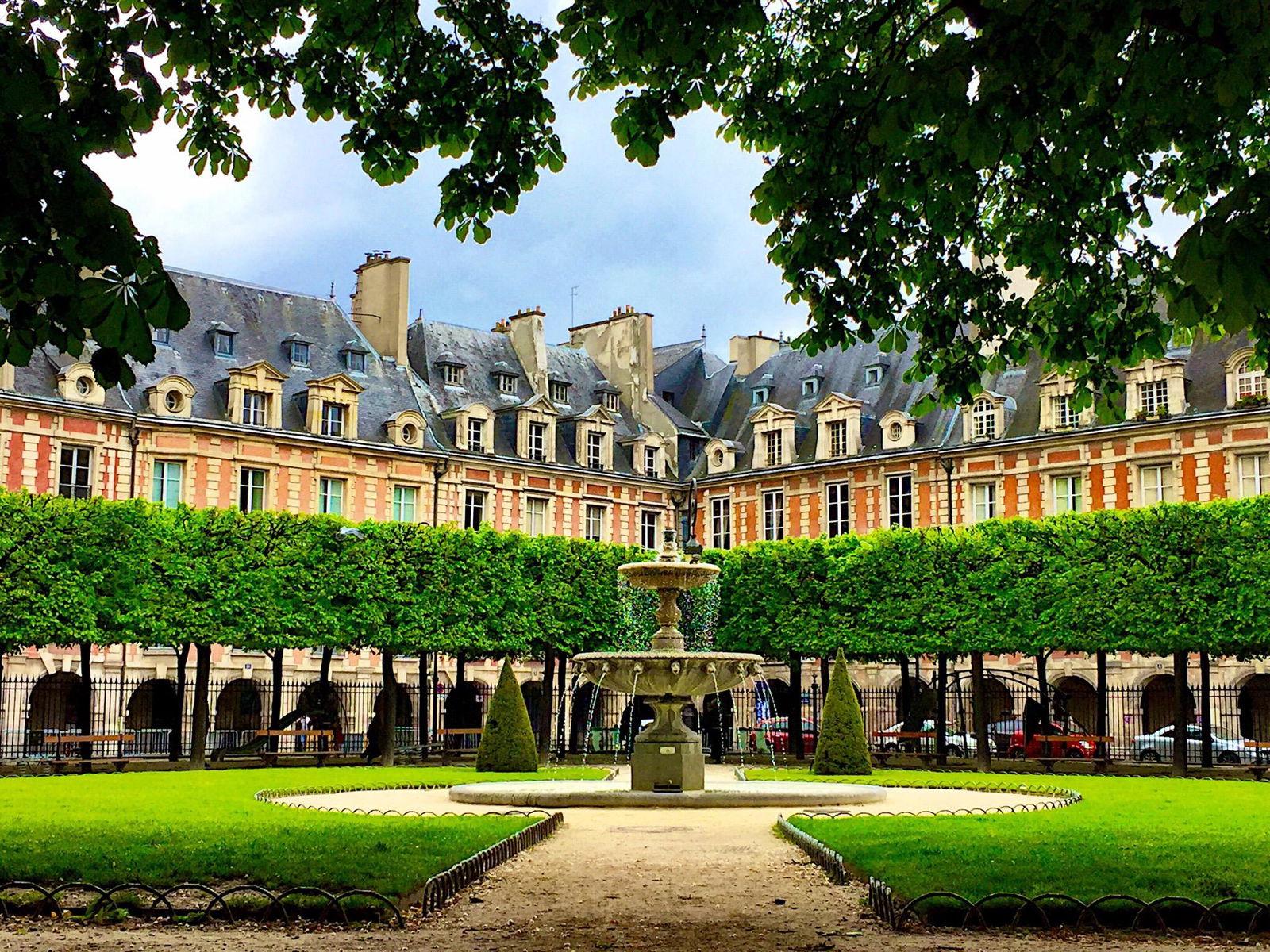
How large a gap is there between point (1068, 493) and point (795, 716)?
1207cm

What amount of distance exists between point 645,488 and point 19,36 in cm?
4349

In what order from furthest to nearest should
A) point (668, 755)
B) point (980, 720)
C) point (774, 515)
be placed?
point (774, 515)
point (980, 720)
point (668, 755)

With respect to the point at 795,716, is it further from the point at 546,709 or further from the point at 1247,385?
the point at 1247,385

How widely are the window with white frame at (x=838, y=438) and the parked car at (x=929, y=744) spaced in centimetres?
880

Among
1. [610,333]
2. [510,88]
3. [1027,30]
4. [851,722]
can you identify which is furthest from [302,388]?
[1027,30]

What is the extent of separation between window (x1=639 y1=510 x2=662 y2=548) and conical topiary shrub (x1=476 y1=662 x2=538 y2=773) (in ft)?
72.0

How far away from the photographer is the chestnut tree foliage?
722cm

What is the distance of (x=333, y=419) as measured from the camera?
42.9m

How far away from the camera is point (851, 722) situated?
87.8ft

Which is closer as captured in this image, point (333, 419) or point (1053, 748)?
point (1053, 748)

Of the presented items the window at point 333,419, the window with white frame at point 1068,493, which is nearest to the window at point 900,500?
the window with white frame at point 1068,493

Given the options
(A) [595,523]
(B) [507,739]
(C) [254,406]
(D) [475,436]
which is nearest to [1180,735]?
(B) [507,739]

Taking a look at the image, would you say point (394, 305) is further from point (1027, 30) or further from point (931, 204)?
point (1027, 30)

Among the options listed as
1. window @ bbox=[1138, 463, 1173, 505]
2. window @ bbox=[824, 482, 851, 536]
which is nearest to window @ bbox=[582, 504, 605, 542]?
window @ bbox=[824, 482, 851, 536]
